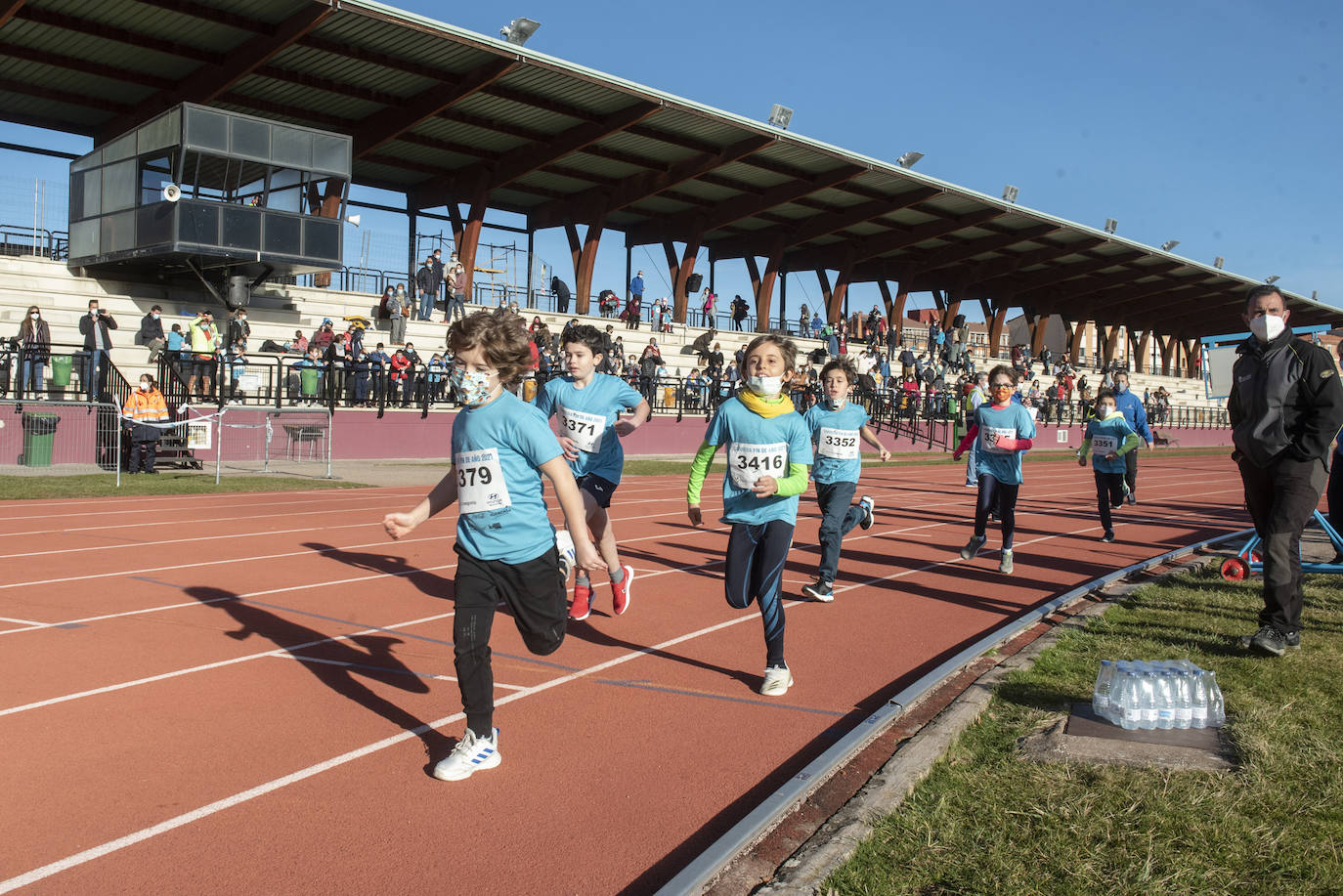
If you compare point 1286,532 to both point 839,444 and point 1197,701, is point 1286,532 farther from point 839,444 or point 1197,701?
point 839,444

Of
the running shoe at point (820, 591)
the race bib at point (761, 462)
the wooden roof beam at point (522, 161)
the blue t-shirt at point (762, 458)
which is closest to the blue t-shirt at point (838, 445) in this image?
the running shoe at point (820, 591)

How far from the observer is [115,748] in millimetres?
4812

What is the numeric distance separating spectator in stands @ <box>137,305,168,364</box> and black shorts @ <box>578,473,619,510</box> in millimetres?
18246

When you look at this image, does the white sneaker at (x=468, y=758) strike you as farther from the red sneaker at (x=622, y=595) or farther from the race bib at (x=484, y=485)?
the red sneaker at (x=622, y=595)

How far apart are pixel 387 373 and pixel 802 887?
23.1 m

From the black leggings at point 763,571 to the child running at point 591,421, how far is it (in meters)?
1.72

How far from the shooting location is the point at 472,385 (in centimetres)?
457

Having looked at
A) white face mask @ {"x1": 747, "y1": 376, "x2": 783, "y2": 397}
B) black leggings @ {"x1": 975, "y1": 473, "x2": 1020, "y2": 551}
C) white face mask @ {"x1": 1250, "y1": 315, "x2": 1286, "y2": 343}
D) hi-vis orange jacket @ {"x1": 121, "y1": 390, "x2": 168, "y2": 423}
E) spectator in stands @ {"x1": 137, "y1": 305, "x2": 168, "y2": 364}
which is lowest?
black leggings @ {"x1": 975, "y1": 473, "x2": 1020, "y2": 551}

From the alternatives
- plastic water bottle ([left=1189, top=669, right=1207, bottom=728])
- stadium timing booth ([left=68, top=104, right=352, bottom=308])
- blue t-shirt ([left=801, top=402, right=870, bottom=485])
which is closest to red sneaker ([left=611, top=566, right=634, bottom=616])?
blue t-shirt ([left=801, top=402, right=870, bottom=485])

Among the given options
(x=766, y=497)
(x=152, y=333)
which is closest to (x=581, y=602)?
(x=766, y=497)

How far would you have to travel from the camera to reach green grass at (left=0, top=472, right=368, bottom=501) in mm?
15336

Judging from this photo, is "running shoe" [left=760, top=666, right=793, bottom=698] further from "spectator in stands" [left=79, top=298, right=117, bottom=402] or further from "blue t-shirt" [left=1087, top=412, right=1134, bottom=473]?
"spectator in stands" [left=79, top=298, right=117, bottom=402]

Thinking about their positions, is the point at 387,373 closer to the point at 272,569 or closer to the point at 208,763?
the point at 272,569

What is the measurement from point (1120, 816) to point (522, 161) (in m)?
32.3
